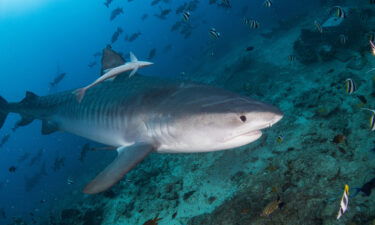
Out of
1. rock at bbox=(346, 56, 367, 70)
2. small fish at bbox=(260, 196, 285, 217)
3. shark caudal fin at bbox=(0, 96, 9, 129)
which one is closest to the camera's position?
small fish at bbox=(260, 196, 285, 217)

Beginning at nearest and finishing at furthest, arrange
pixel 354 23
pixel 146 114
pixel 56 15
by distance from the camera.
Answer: pixel 146 114 < pixel 354 23 < pixel 56 15

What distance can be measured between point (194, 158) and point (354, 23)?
28.7 ft

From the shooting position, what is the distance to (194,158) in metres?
6.06

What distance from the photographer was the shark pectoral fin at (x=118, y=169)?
2.99 meters

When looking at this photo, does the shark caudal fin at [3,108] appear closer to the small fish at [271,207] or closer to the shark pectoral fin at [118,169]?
the shark pectoral fin at [118,169]

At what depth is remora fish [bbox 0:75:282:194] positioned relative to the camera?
2781mm

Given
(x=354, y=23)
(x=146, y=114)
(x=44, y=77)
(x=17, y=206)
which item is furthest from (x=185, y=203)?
(x=44, y=77)

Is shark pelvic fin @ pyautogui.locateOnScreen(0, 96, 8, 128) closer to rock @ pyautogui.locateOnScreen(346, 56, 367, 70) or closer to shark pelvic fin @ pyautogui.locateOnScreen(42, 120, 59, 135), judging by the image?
shark pelvic fin @ pyautogui.locateOnScreen(42, 120, 59, 135)

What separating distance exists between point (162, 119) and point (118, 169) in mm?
936

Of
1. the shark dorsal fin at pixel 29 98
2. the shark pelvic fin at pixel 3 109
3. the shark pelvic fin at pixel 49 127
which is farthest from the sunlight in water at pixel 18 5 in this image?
the shark pelvic fin at pixel 49 127

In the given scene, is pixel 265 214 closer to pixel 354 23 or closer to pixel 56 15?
pixel 354 23

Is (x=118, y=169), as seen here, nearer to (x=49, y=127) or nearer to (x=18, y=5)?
(x=49, y=127)

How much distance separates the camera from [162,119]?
138 inches

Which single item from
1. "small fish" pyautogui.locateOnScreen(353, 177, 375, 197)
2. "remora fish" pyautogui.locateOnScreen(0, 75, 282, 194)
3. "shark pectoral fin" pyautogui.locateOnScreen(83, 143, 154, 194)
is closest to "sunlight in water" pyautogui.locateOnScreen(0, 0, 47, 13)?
"remora fish" pyautogui.locateOnScreen(0, 75, 282, 194)
